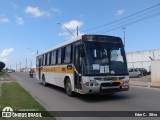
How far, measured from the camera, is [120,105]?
12.6m

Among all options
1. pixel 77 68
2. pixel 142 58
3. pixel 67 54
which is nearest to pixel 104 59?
pixel 77 68

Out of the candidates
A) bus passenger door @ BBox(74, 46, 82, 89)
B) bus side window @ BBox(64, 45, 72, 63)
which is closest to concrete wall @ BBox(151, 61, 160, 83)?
bus side window @ BBox(64, 45, 72, 63)

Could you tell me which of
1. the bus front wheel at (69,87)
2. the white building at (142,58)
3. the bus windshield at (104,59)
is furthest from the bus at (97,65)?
the white building at (142,58)

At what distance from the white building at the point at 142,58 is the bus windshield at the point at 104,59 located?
138 ft

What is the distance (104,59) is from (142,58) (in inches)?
1876

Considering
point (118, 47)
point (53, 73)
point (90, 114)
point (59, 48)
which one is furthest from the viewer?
point (53, 73)

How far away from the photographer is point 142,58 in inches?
2372

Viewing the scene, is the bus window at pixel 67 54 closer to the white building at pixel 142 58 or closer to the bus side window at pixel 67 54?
the bus side window at pixel 67 54

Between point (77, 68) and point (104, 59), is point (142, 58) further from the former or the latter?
point (104, 59)

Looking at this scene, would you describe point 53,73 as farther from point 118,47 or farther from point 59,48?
point 118,47

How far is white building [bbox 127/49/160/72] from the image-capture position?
57150mm

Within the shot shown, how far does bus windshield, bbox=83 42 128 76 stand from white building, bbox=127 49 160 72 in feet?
138

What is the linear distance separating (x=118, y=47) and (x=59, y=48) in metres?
5.46

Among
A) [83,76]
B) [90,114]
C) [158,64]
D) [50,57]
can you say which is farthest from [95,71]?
[158,64]
